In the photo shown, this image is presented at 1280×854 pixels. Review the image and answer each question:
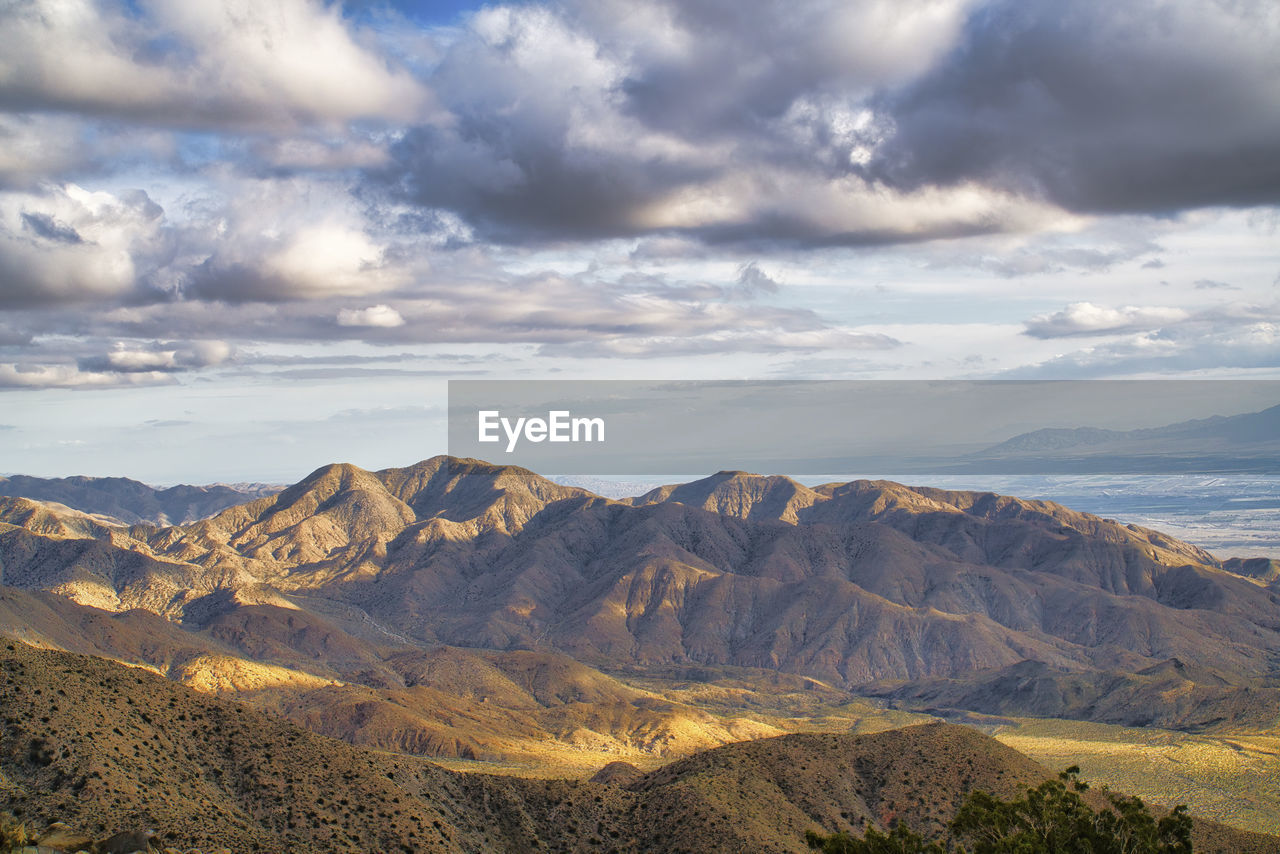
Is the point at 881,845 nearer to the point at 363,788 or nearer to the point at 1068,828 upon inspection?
Answer: the point at 1068,828

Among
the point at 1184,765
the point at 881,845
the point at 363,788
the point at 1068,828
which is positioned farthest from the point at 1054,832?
the point at 1184,765

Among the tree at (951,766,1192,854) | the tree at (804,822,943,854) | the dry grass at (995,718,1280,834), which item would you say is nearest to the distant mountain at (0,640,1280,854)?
the tree at (804,822,943,854)

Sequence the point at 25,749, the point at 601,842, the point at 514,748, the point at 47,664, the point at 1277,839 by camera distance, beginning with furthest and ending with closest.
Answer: the point at 514,748 → the point at 1277,839 → the point at 601,842 → the point at 47,664 → the point at 25,749

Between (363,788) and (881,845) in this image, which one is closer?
(881,845)

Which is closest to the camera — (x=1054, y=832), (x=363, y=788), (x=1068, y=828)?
(x=1068, y=828)

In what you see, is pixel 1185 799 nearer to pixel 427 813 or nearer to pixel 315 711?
pixel 427 813

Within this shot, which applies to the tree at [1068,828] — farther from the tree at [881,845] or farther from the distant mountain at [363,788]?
the distant mountain at [363,788]

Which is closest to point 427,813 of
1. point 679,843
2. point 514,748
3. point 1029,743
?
point 679,843

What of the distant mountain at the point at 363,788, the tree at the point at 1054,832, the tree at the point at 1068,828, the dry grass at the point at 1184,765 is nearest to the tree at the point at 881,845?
the tree at the point at 1054,832
